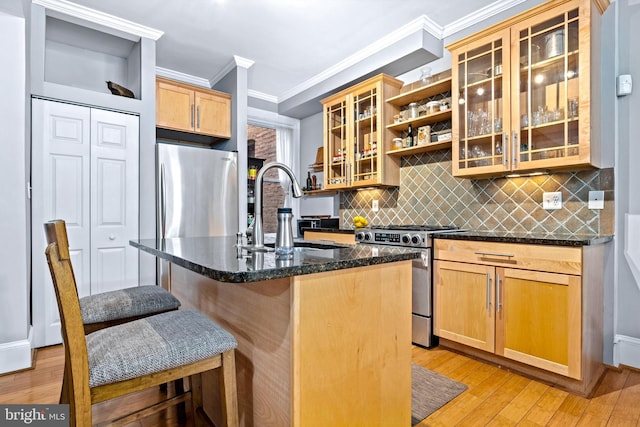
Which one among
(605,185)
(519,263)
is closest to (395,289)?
(519,263)

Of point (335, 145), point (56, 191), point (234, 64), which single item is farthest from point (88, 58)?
point (335, 145)

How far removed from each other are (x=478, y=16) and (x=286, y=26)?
1648mm

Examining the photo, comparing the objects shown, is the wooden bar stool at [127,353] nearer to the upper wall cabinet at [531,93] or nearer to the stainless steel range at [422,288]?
the stainless steel range at [422,288]

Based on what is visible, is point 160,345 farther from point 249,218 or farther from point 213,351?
point 249,218

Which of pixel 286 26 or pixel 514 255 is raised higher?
pixel 286 26

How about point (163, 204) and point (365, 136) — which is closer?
point (163, 204)

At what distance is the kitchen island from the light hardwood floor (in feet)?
1.99

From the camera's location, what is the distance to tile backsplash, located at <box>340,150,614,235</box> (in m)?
2.38

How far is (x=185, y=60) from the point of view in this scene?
3.80 m

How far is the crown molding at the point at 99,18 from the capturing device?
2.86 meters

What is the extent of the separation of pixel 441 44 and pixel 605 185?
72.7 inches

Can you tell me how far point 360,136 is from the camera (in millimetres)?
3719

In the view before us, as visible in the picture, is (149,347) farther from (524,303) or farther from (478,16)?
(478,16)

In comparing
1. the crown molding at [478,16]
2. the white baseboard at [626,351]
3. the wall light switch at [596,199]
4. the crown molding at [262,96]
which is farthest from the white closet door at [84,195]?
the white baseboard at [626,351]
